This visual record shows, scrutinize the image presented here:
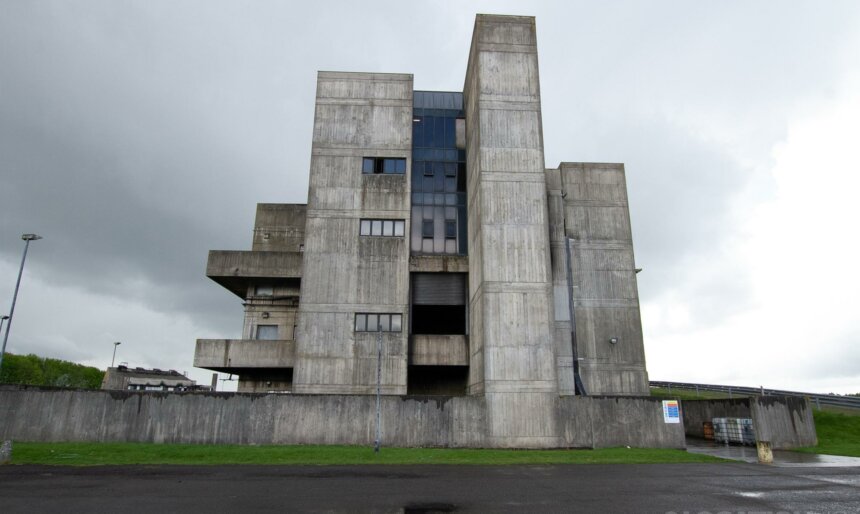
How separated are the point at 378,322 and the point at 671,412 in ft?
60.2

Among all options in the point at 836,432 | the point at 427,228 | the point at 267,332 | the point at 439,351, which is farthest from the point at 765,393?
the point at 267,332

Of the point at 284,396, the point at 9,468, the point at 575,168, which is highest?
the point at 575,168

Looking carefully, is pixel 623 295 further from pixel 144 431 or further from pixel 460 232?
pixel 144 431

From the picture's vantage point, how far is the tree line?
94312 mm

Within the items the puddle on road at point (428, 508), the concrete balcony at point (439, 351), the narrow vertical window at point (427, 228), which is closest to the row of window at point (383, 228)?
the narrow vertical window at point (427, 228)

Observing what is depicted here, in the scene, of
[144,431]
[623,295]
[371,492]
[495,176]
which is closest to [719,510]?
[371,492]

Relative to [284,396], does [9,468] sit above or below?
below

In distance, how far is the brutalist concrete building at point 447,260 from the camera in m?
30.4

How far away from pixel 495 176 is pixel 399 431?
16024 mm

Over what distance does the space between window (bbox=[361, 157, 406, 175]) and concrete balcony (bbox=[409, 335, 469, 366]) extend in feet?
40.1

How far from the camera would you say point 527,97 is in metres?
33.6

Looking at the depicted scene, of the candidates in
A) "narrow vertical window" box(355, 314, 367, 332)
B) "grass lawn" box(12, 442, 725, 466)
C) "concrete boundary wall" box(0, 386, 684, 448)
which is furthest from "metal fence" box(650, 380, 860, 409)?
"narrow vertical window" box(355, 314, 367, 332)

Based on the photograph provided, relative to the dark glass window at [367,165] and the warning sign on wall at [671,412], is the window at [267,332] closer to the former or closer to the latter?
the dark glass window at [367,165]

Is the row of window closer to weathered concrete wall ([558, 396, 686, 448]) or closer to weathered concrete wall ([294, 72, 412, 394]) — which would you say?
weathered concrete wall ([294, 72, 412, 394])
